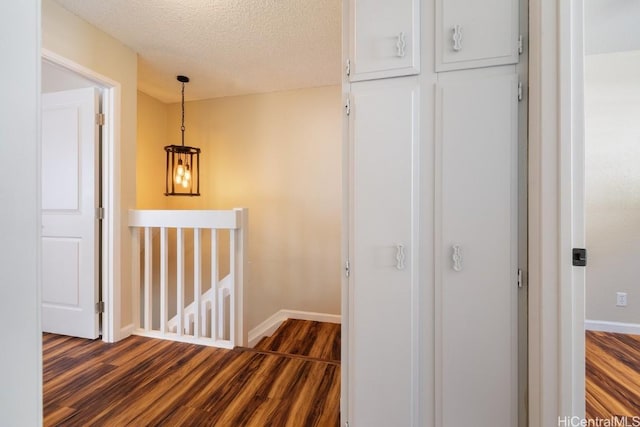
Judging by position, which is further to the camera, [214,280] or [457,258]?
[214,280]

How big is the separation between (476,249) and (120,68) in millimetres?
3107

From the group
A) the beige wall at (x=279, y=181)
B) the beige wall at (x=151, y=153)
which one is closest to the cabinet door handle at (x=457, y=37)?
the beige wall at (x=279, y=181)

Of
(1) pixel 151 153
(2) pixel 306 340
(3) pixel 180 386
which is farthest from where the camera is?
(1) pixel 151 153

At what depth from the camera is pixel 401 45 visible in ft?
4.20

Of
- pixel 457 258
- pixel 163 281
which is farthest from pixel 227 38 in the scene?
pixel 457 258

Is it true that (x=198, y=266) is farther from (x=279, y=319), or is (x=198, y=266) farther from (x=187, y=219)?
(x=279, y=319)

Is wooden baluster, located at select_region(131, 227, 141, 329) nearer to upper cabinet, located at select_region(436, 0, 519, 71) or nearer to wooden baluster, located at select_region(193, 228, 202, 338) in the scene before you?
wooden baluster, located at select_region(193, 228, 202, 338)

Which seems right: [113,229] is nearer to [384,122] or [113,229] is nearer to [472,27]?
[384,122]

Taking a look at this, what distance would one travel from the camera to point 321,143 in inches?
138

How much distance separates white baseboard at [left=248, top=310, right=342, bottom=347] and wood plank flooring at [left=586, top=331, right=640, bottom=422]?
2.59 meters

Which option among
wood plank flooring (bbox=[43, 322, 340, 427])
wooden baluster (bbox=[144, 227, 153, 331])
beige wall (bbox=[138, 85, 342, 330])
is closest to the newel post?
wood plank flooring (bbox=[43, 322, 340, 427])

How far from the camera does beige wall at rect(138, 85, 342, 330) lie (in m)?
3.49

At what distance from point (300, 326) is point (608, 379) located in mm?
2758

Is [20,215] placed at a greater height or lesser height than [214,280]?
greater
